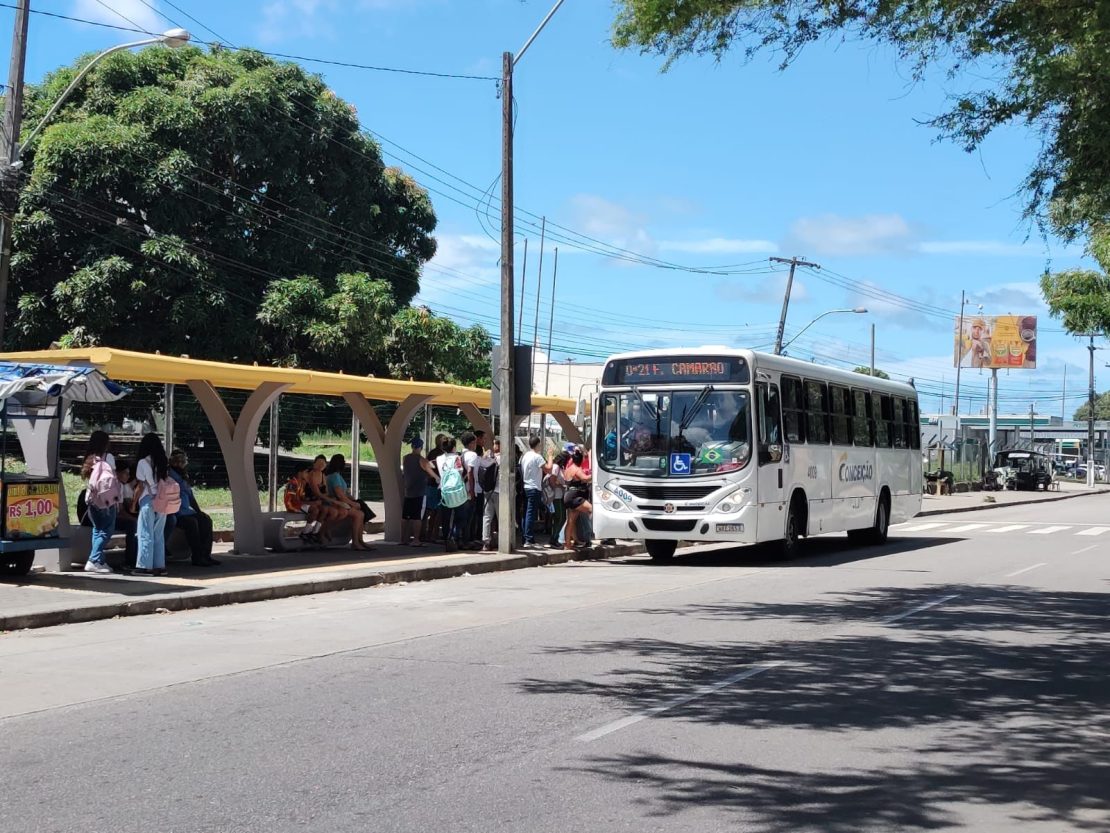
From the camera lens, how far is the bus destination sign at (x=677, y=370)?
19.1m

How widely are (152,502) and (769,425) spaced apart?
29.9 feet

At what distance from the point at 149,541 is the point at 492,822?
1088cm

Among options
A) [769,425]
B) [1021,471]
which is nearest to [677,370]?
[769,425]

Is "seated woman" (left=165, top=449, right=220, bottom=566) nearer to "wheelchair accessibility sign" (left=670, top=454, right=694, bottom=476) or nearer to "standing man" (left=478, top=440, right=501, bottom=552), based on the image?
"standing man" (left=478, top=440, right=501, bottom=552)

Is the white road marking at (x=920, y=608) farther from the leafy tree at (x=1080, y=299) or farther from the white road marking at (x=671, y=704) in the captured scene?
the leafy tree at (x=1080, y=299)

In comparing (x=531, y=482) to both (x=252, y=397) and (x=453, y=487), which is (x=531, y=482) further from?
(x=252, y=397)

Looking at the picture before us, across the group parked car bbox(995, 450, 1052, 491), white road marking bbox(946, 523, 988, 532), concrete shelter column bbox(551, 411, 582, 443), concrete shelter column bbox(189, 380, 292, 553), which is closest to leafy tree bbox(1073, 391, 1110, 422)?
parked car bbox(995, 450, 1052, 491)

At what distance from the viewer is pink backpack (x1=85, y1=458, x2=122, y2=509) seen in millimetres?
14664

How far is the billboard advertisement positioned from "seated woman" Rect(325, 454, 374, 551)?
224ft

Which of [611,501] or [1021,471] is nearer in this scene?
[611,501]

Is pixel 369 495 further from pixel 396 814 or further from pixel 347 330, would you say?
pixel 396 814

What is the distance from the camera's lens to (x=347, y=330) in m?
30.4

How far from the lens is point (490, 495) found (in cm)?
2100

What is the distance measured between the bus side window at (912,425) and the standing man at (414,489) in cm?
1171
